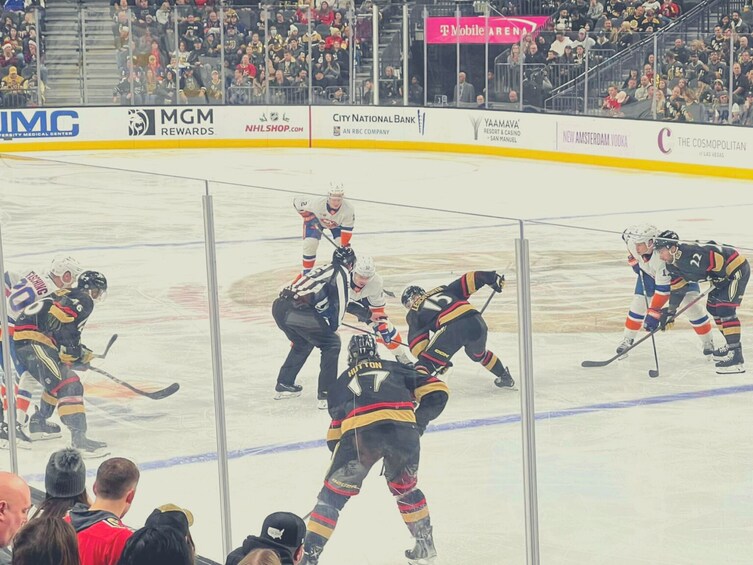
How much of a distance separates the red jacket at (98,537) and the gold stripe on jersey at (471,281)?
104 centimetres

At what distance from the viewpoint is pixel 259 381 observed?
4.01 metres

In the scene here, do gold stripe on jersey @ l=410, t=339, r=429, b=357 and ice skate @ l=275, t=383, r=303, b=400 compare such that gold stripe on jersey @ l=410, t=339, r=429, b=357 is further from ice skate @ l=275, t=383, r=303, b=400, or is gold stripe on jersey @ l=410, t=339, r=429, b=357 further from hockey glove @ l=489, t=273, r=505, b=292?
ice skate @ l=275, t=383, r=303, b=400

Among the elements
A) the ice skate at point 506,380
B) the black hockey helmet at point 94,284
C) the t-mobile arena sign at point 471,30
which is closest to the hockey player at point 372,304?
the ice skate at point 506,380

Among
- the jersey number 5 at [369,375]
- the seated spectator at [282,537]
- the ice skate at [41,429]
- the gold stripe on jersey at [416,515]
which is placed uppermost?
the jersey number 5 at [369,375]

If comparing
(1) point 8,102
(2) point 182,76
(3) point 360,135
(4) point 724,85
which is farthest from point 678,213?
(1) point 8,102

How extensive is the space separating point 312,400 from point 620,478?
106cm

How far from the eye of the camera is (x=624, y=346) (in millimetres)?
3076

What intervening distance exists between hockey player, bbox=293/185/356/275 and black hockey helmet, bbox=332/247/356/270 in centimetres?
2

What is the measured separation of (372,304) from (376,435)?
39cm

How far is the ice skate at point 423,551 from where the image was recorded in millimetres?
3570

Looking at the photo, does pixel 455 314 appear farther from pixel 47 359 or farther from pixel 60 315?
pixel 47 359

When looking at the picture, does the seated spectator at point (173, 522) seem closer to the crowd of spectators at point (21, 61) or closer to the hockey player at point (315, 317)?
the hockey player at point (315, 317)

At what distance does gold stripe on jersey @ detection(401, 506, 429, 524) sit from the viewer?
359 cm

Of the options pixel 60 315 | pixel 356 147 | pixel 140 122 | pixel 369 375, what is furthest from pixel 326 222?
pixel 140 122
